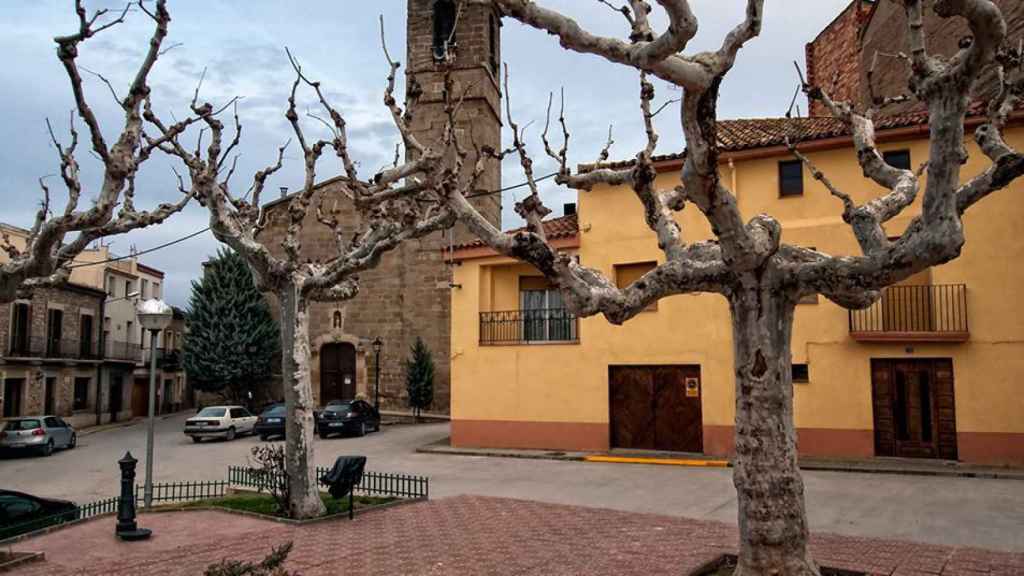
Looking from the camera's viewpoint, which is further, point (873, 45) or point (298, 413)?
point (873, 45)

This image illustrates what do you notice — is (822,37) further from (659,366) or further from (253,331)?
(253,331)

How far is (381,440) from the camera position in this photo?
2472cm

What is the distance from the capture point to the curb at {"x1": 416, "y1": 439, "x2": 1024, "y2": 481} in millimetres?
15008

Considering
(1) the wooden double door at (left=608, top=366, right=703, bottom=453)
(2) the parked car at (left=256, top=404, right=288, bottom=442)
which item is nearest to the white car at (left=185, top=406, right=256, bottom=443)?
(2) the parked car at (left=256, top=404, right=288, bottom=442)

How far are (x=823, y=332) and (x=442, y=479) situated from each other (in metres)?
9.00

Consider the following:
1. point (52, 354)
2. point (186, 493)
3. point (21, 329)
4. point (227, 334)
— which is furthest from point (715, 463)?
point (52, 354)

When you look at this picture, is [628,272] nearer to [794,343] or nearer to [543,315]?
[543,315]

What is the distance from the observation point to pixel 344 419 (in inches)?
1001

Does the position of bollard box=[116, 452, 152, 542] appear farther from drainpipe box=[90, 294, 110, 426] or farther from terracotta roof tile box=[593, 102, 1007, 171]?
drainpipe box=[90, 294, 110, 426]

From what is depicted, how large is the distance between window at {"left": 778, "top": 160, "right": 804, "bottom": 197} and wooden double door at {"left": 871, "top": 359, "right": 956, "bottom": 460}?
425 centimetres

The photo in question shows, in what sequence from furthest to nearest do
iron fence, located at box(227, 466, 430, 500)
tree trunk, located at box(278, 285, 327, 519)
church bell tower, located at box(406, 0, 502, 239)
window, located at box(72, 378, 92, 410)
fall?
1. church bell tower, located at box(406, 0, 502, 239)
2. window, located at box(72, 378, 92, 410)
3. iron fence, located at box(227, 466, 430, 500)
4. tree trunk, located at box(278, 285, 327, 519)

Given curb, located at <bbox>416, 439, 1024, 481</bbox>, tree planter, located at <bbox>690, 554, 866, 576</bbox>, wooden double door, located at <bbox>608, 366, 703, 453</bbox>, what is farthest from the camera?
wooden double door, located at <bbox>608, 366, 703, 453</bbox>

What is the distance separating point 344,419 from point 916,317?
16.9 meters

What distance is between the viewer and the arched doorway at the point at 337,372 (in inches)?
1371
